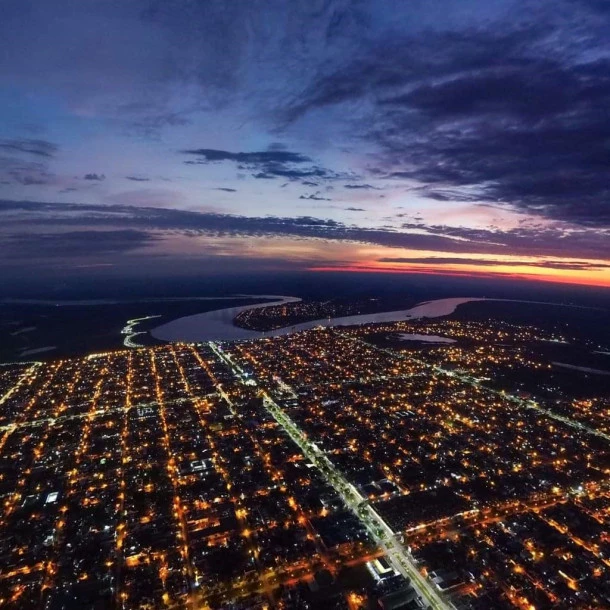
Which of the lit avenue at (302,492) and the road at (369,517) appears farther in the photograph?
the lit avenue at (302,492)

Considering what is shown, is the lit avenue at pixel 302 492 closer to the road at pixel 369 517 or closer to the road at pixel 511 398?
the road at pixel 369 517

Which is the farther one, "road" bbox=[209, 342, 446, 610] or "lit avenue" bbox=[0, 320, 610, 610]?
"lit avenue" bbox=[0, 320, 610, 610]

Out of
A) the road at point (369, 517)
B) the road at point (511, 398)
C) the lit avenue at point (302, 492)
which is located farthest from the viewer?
the road at point (511, 398)

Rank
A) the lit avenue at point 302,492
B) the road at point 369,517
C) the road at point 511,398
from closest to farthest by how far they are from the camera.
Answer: the road at point 369,517
the lit avenue at point 302,492
the road at point 511,398

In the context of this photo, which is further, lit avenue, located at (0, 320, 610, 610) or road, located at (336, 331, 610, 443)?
road, located at (336, 331, 610, 443)

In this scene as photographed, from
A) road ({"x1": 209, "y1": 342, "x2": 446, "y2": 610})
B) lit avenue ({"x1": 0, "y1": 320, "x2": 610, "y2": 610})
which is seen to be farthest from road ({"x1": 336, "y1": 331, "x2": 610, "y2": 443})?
road ({"x1": 209, "y1": 342, "x2": 446, "y2": 610})

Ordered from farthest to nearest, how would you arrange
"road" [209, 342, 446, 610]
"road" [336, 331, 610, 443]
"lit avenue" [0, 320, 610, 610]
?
"road" [336, 331, 610, 443], "lit avenue" [0, 320, 610, 610], "road" [209, 342, 446, 610]

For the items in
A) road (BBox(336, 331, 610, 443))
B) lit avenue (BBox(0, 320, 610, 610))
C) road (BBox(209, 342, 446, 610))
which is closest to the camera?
road (BBox(209, 342, 446, 610))

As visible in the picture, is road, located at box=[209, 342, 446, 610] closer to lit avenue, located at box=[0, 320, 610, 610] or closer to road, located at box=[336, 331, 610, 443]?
lit avenue, located at box=[0, 320, 610, 610]

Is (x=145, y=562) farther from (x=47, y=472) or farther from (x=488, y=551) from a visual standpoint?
(x=488, y=551)

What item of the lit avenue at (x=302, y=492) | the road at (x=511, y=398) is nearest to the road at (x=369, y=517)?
the lit avenue at (x=302, y=492)

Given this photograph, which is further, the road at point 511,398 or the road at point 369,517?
the road at point 511,398
